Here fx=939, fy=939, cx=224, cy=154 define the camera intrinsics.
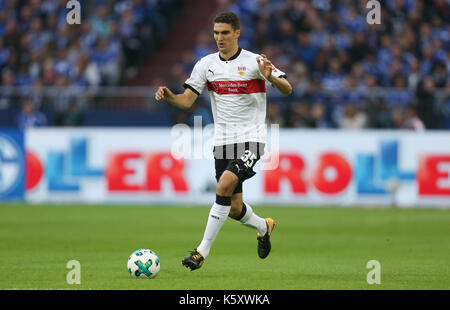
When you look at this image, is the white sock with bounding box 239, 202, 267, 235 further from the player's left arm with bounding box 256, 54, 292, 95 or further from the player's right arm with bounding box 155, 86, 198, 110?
the player's left arm with bounding box 256, 54, 292, 95

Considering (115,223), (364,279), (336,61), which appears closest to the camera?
(364,279)

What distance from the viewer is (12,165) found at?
A: 2120 cm

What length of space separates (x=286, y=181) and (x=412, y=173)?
111 inches

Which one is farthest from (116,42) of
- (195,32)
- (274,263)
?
(274,263)

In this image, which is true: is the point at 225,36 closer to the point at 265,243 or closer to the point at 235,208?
the point at 235,208

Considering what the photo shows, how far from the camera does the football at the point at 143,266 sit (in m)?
9.62

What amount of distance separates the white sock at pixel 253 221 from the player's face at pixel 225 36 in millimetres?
1862

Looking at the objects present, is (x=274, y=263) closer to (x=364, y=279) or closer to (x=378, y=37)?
(x=364, y=279)

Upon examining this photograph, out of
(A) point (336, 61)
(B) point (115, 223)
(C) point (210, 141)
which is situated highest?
(A) point (336, 61)

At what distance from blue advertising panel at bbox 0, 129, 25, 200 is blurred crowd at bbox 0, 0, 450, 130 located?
58.5 inches

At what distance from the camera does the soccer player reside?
10.3 metres

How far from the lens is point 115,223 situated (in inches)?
675

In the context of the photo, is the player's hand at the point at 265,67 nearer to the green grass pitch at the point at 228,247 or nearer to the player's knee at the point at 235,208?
the player's knee at the point at 235,208

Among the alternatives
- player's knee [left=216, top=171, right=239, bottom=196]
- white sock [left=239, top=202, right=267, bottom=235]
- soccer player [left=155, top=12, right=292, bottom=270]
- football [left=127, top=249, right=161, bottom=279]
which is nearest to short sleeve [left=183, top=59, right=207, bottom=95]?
soccer player [left=155, top=12, right=292, bottom=270]
